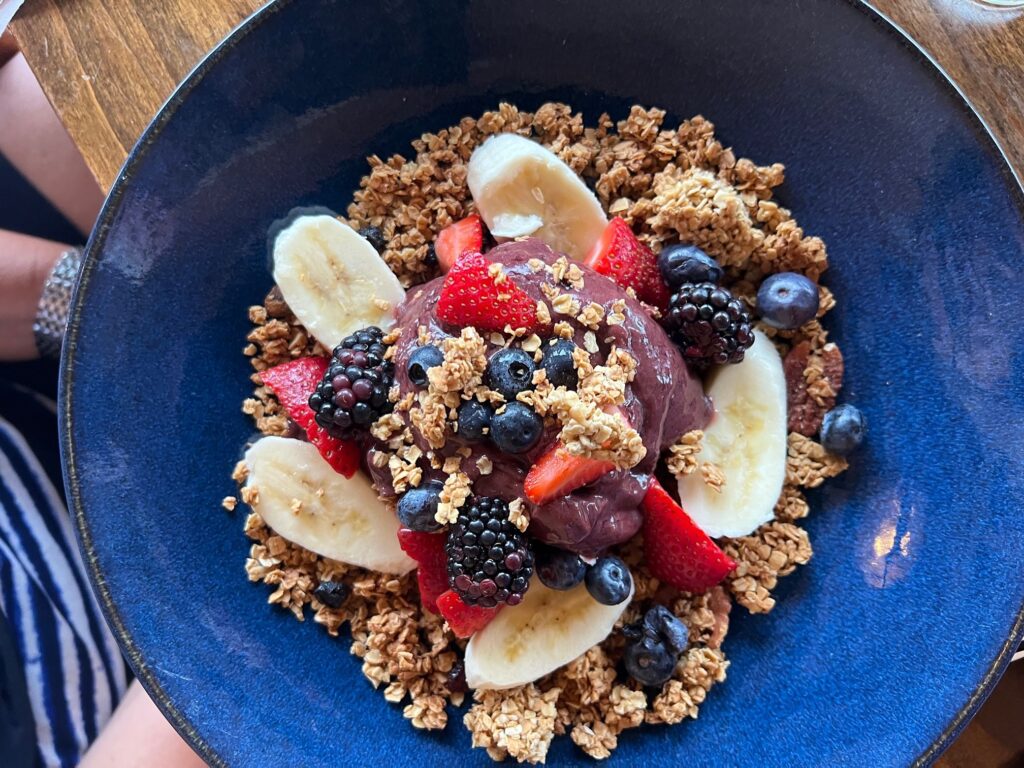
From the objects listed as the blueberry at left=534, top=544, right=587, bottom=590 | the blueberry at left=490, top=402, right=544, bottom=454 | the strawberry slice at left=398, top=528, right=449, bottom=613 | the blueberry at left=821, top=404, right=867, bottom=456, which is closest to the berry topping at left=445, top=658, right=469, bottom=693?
the strawberry slice at left=398, top=528, right=449, bottom=613

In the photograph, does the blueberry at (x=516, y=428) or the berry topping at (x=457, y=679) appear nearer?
the blueberry at (x=516, y=428)

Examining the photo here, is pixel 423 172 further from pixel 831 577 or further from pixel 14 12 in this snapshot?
pixel 831 577

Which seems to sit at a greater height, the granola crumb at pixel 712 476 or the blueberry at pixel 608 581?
the granola crumb at pixel 712 476

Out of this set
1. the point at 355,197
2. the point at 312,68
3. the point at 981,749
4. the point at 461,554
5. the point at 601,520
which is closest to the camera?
the point at 461,554

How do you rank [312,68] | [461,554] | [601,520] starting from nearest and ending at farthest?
[461,554]
[601,520]
[312,68]

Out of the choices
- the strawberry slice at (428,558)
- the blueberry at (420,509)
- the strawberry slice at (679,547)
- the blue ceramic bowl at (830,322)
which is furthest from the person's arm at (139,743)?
the strawberry slice at (679,547)

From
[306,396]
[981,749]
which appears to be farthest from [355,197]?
[981,749]

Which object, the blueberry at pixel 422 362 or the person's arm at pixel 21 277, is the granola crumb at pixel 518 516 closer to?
the blueberry at pixel 422 362

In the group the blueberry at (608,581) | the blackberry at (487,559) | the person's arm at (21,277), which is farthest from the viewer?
the person's arm at (21,277)
